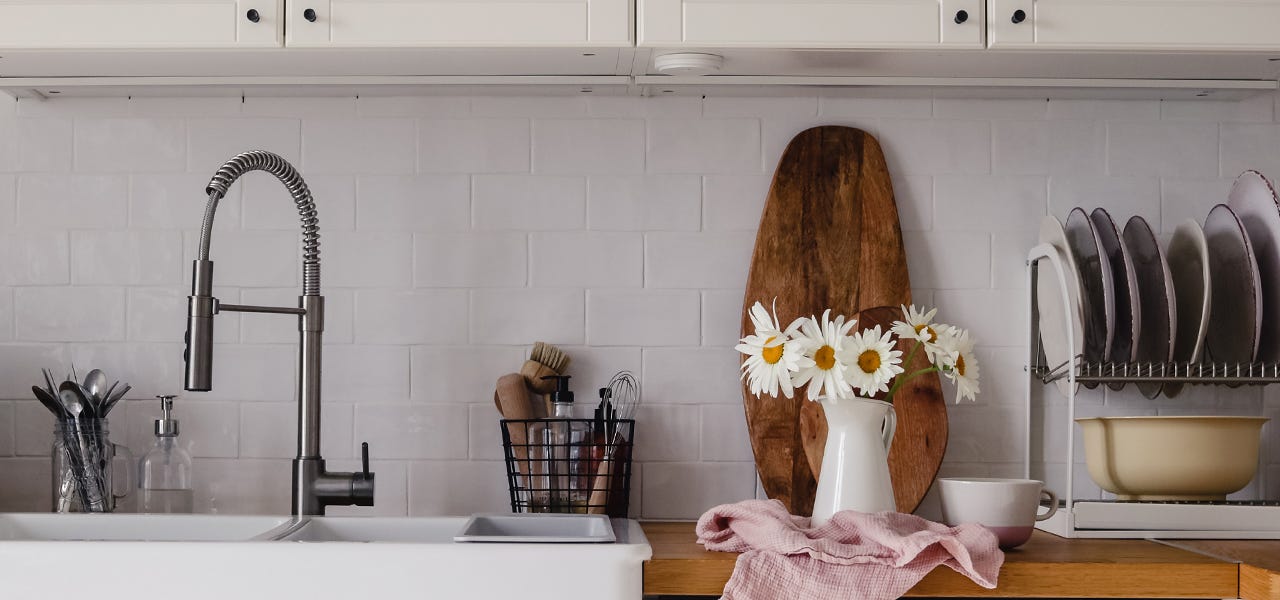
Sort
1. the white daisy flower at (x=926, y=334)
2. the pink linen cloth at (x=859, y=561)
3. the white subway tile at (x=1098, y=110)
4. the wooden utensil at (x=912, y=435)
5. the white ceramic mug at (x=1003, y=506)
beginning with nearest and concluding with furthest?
the pink linen cloth at (x=859, y=561) → the white ceramic mug at (x=1003, y=506) → the white daisy flower at (x=926, y=334) → the wooden utensil at (x=912, y=435) → the white subway tile at (x=1098, y=110)

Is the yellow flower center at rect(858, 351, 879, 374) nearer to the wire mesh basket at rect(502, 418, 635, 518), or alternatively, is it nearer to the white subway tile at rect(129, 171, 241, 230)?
the wire mesh basket at rect(502, 418, 635, 518)

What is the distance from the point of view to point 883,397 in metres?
1.77

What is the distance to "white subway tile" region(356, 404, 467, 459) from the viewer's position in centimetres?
185

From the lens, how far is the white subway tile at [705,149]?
6.14 ft

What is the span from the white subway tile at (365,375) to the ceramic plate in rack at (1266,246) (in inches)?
52.3

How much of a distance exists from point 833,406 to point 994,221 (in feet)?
1.89

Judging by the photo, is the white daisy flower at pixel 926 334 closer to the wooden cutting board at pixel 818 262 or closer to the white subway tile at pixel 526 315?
the wooden cutting board at pixel 818 262

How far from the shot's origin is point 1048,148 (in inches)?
74.2

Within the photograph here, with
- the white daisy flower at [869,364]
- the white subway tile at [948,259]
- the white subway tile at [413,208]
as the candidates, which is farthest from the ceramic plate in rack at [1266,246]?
the white subway tile at [413,208]

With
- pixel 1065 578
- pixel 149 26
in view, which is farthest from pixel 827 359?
pixel 149 26

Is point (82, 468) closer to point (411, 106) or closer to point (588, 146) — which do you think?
point (411, 106)

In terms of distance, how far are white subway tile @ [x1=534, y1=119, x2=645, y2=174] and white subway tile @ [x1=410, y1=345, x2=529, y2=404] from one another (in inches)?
12.2

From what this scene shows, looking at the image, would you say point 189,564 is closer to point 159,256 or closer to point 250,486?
point 250,486

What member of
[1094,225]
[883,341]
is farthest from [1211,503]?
[883,341]
